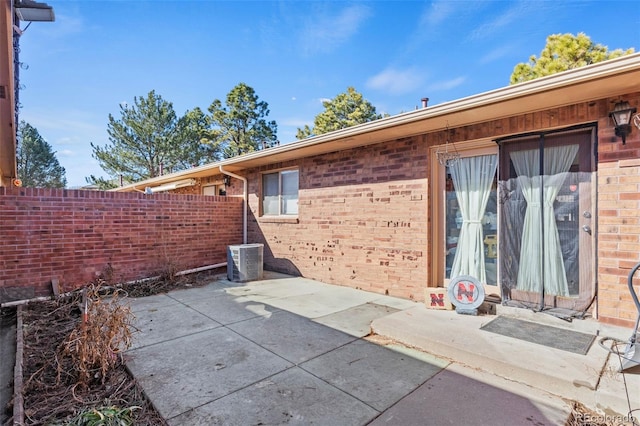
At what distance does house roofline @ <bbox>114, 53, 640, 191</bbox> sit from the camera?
9.53 ft

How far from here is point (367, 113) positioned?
963 inches

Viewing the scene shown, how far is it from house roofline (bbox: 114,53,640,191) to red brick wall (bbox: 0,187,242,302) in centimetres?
317

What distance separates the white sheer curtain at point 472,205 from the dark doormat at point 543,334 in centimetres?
89

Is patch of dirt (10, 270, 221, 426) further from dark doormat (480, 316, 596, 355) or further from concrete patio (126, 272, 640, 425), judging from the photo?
dark doormat (480, 316, 596, 355)

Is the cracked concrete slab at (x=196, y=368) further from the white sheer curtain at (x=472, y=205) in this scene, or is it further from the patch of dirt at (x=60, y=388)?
the white sheer curtain at (x=472, y=205)

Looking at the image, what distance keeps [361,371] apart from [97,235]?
5584 mm

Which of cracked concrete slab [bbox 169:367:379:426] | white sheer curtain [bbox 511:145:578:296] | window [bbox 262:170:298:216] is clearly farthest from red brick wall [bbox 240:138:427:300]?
cracked concrete slab [bbox 169:367:379:426]

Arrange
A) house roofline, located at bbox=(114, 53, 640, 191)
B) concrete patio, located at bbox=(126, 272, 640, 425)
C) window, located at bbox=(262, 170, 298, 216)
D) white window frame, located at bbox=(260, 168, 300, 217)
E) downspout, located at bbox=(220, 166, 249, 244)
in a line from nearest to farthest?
concrete patio, located at bbox=(126, 272, 640, 425), house roofline, located at bbox=(114, 53, 640, 191), white window frame, located at bbox=(260, 168, 300, 217), window, located at bbox=(262, 170, 298, 216), downspout, located at bbox=(220, 166, 249, 244)

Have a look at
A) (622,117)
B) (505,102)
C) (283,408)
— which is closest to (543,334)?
(622,117)

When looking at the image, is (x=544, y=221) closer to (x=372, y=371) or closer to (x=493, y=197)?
(x=493, y=197)

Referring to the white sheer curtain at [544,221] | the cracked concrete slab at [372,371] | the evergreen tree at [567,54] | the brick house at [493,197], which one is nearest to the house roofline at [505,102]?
the brick house at [493,197]

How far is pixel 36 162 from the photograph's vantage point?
992 inches

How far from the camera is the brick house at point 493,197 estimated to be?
11.0 feet

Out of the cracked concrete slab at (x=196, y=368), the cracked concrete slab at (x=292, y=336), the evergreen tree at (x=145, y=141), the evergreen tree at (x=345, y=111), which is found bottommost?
the cracked concrete slab at (x=292, y=336)
